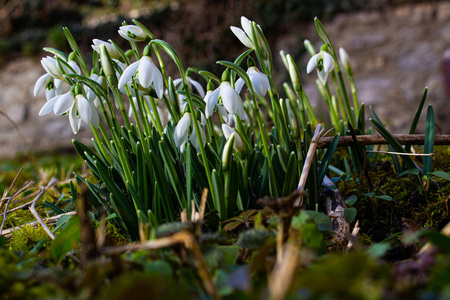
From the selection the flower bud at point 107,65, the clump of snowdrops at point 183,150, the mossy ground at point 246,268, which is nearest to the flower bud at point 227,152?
the clump of snowdrops at point 183,150

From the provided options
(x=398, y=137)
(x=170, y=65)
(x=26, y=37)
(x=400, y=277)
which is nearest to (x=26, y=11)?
(x=26, y=37)

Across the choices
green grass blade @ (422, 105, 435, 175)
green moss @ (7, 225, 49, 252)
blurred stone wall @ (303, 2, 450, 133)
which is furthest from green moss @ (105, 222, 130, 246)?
blurred stone wall @ (303, 2, 450, 133)

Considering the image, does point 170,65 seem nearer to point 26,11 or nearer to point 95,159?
point 26,11

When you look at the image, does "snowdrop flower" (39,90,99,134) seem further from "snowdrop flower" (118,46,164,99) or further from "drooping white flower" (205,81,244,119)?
"drooping white flower" (205,81,244,119)

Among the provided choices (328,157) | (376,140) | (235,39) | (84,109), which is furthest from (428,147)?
(235,39)

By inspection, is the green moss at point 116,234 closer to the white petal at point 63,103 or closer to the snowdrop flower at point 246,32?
the white petal at point 63,103
